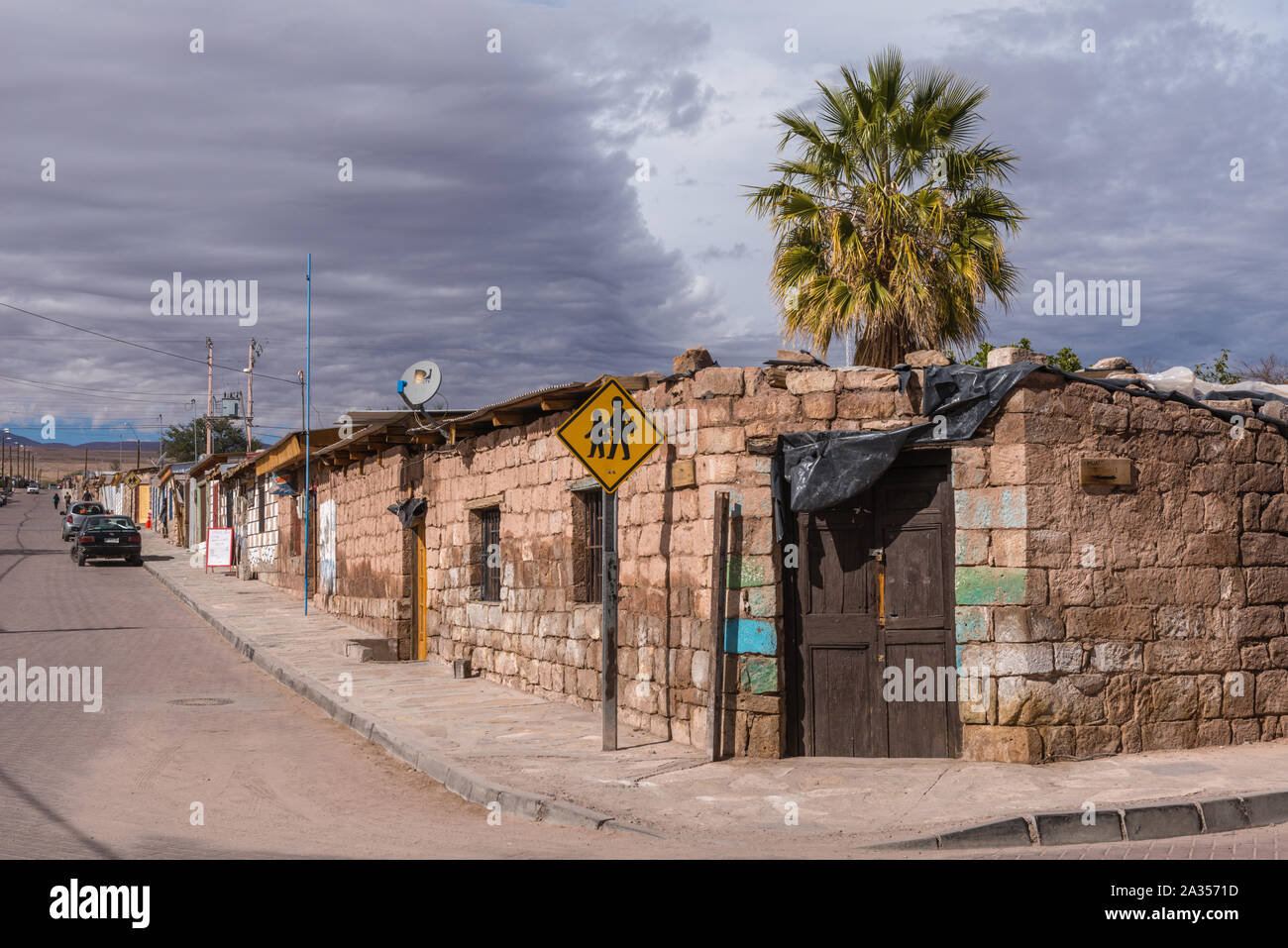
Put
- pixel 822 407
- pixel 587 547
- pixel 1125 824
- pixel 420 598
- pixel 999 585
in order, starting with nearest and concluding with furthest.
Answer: pixel 1125 824 < pixel 999 585 < pixel 822 407 < pixel 587 547 < pixel 420 598

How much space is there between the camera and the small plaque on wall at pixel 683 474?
1020 cm

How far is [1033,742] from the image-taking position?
9.01m

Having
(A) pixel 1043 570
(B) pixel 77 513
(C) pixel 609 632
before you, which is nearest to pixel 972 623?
(A) pixel 1043 570

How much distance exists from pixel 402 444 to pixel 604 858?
12857 millimetres

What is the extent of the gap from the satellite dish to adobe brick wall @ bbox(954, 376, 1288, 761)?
920cm

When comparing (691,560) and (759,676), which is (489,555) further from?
(759,676)

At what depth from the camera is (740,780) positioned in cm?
866

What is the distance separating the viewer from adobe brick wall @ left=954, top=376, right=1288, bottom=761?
360 inches

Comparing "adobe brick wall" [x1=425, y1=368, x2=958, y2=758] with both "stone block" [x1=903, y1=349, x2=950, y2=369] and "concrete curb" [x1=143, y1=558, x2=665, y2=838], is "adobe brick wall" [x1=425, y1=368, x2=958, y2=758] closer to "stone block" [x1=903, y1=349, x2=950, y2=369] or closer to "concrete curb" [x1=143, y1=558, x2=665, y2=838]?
"stone block" [x1=903, y1=349, x2=950, y2=369]

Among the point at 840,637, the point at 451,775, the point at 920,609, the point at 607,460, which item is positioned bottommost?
the point at 451,775

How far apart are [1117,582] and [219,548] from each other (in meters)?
32.1

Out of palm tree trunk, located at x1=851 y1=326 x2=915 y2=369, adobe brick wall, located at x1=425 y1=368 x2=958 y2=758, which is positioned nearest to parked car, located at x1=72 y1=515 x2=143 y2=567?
adobe brick wall, located at x1=425 y1=368 x2=958 y2=758
